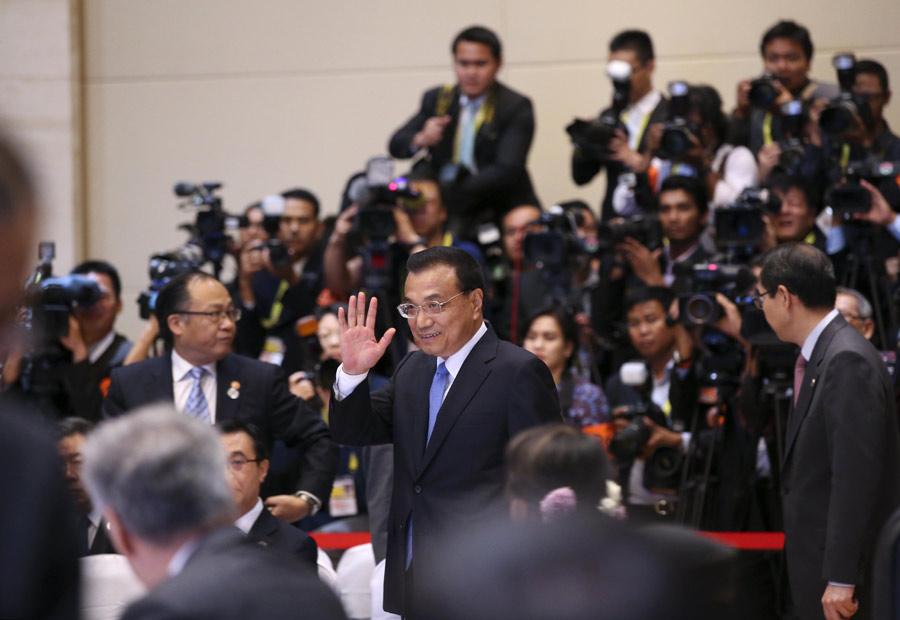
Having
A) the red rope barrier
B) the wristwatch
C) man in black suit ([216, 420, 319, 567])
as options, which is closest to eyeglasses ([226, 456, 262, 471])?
man in black suit ([216, 420, 319, 567])

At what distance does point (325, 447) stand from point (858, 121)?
248 centimetres

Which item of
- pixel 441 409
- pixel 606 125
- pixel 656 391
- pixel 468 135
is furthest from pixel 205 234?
pixel 441 409

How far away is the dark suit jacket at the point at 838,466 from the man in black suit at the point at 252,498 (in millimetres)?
1378

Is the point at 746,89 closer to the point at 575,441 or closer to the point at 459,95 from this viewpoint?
the point at 459,95

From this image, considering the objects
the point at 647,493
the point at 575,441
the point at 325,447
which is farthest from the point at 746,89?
the point at 575,441

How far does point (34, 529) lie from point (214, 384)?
2.99 m

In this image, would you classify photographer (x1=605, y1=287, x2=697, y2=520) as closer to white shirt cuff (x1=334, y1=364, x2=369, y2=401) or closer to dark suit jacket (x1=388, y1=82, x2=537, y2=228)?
dark suit jacket (x1=388, y1=82, x2=537, y2=228)

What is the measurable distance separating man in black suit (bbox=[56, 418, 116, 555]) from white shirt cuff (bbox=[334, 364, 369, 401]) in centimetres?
110

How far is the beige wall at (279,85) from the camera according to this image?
8797 millimetres

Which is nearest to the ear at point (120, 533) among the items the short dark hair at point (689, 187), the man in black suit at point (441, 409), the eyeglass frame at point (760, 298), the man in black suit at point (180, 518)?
the man in black suit at point (180, 518)

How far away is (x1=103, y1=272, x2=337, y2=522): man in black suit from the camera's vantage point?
4875 millimetres

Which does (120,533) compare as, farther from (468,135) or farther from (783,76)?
(783,76)

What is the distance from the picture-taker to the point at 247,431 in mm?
4516

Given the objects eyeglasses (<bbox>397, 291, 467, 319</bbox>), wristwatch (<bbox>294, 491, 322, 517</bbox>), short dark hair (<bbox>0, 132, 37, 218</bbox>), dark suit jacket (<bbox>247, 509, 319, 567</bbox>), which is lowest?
dark suit jacket (<bbox>247, 509, 319, 567</bbox>)
